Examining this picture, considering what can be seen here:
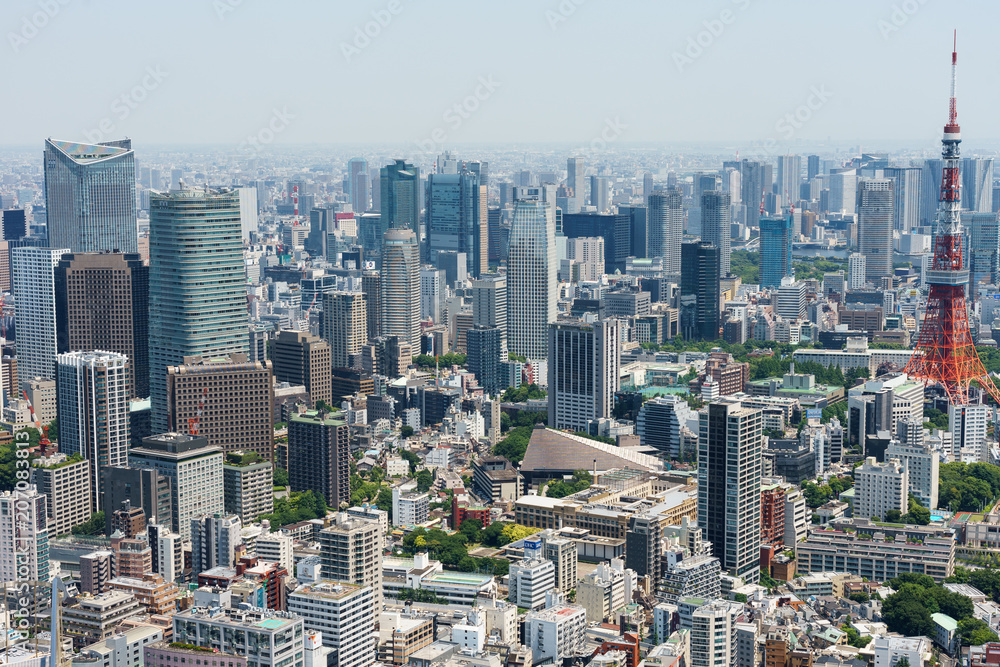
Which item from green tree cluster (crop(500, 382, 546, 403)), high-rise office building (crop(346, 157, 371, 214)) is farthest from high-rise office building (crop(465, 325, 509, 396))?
high-rise office building (crop(346, 157, 371, 214))

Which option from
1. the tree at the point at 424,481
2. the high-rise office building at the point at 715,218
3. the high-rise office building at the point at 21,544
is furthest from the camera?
the high-rise office building at the point at 715,218

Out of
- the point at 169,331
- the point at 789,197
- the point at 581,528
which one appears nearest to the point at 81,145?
the point at 169,331

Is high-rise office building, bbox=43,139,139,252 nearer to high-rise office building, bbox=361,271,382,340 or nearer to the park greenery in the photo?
high-rise office building, bbox=361,271,382,340

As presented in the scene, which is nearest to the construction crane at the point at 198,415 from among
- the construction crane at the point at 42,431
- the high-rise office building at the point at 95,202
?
the construction crane at the point at 42,431

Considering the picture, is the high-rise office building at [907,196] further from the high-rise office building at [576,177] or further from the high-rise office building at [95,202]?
the high-rise office building at [95,202]

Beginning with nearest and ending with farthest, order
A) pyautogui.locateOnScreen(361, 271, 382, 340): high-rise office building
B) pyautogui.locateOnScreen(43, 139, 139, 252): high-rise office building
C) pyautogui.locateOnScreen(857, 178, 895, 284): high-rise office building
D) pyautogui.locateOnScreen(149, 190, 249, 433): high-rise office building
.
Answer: pyautogui.locateOnScreen(149, 190, 249, 433): high-rise office building < pyautogui.locateOnScreen(361, 271, 382, 340): high-rise office building < pyautogui.locateOnScreen(43, 139, 139, 252): high-rise office building < pyautogui.locateOnScreen(857, 178, 895, 284): high-rise office building

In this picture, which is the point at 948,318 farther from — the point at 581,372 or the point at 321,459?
the point at 321,459

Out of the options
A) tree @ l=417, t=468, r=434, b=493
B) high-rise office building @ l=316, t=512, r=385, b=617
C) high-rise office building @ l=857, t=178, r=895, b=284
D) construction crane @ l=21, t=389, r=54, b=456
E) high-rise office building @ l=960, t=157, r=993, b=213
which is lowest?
tree @ l=417, t=468, r=434, b=493

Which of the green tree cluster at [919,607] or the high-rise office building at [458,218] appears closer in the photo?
the green tree cluster at [919,607]
